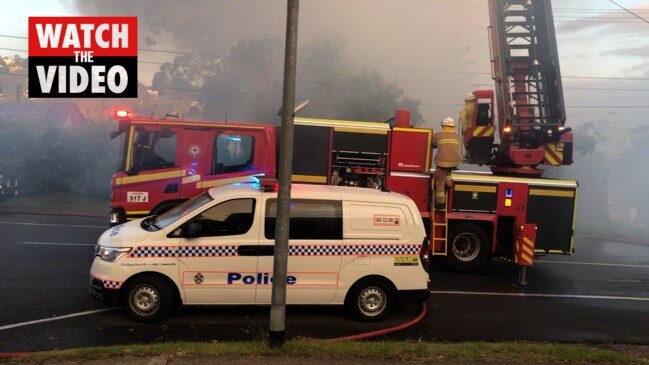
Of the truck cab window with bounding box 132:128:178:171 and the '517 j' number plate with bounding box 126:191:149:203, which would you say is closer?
the '517 j' number plate with bounding box 126:191:149:203

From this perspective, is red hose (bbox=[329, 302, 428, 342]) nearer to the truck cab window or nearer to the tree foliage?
the truck cab window

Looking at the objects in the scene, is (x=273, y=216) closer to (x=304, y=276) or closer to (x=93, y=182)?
(x=304, y=276)

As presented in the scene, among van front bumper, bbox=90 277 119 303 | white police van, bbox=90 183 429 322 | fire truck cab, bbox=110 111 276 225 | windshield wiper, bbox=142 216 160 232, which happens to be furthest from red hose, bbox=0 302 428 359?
fire truck cab, bbox=110 111 276 225

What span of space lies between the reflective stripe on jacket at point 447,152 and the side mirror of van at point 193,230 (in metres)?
4.65

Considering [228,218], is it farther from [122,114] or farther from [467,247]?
[467,247]

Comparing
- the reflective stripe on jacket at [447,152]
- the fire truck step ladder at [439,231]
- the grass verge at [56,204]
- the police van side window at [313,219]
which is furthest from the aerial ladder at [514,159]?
the grass verge at [56,204]

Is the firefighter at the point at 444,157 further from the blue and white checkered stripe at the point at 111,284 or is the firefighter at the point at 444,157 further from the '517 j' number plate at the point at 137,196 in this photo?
the blue and white checkered stripe at the point at 111,284

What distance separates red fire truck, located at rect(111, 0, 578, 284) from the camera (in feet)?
26.7

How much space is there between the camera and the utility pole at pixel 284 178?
4238 millimetres

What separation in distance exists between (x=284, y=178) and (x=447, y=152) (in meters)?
4.84

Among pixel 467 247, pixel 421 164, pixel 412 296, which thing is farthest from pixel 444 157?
pixel 412 296

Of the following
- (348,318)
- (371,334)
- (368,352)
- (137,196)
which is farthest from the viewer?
(137,196)

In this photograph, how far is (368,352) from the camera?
4.55m

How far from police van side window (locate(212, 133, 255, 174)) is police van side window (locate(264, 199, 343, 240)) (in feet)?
9.41
